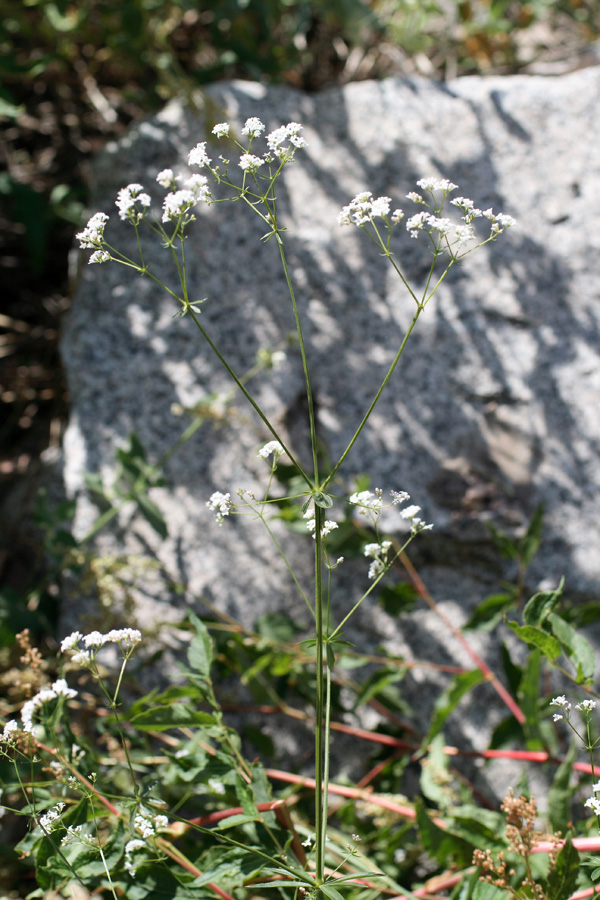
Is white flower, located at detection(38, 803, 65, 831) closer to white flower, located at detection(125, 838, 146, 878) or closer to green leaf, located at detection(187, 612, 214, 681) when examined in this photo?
white flower, located at detection(125, 838, 146, 878)

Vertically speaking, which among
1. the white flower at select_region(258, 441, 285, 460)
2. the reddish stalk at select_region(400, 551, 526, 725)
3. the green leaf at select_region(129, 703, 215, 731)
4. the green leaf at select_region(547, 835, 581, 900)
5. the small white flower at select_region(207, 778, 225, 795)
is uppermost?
the white flower at select_region(258, 441, 285, 460)

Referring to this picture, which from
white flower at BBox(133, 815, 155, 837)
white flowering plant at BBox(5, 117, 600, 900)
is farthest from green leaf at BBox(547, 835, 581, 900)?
white flower at BBox(133, 815, 155, 837)

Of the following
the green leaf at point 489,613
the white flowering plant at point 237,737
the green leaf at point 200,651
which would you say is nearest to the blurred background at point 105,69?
the white flowering plant at point 237,737

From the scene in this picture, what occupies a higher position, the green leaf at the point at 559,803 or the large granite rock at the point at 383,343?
the large granite rock at the point at 383,343

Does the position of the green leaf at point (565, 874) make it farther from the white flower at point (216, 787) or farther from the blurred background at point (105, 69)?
the blurred background at point (105, 69)

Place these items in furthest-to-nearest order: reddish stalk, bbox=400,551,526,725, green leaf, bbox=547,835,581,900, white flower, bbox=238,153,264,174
Answer: reddish stalk, bbox=400,551,526,725, green leaf, bbox=547,835,581,900, white flower, bbox=238,153,264,174

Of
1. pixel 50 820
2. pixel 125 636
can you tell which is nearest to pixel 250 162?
pixel 125 636
